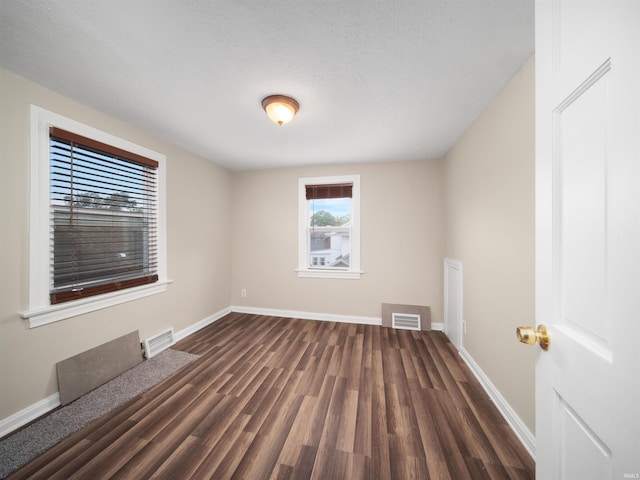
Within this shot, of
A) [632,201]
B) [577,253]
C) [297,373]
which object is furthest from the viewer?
[297,373]

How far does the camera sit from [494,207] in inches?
70.0

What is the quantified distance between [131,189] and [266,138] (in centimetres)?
146

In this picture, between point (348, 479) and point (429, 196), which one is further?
point (429, 196)

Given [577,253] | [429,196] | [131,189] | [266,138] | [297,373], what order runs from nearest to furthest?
[577,253], [297,373], [131,189], [266,138], [429,196]

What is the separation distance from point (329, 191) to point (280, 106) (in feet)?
5.81

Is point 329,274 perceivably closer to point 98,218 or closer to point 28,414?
point 98,218

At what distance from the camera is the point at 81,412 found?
64.1 inches

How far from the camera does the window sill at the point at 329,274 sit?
3.36 m

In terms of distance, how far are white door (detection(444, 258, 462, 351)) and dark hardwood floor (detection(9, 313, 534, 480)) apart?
0.30 meters

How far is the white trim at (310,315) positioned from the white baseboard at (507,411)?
1.33m

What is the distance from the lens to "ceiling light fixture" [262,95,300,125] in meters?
1.73

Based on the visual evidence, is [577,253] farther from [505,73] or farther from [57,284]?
[57,284]

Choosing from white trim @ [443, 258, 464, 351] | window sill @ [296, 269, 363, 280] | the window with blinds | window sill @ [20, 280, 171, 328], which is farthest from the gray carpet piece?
white trim @ [443, 258, 464, 351]

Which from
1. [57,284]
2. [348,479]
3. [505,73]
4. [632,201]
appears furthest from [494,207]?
[57,284]
